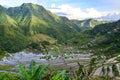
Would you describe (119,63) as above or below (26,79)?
below

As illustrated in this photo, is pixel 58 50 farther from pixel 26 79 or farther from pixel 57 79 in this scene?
pixel 26 79

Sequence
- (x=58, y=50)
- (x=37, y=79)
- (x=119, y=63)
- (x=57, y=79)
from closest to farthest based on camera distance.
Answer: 1. (x=58, y=50)
2. (x=57, y=79)
3. (x=37, y=79)
4. (x=119, y=63)

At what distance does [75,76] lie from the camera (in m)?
11.4

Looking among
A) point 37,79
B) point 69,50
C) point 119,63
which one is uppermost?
point 69,50

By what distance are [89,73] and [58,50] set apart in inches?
54.6

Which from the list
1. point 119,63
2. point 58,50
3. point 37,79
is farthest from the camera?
point 119,63

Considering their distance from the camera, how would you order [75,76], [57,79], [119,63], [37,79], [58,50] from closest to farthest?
1. [58,50]
2. [75,76]
3. [57,79]
4. [37,79]
5. [119,63]

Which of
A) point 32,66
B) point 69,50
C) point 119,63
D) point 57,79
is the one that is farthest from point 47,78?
point 119,63

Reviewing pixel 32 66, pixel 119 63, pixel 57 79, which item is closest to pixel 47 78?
pixel 57 79

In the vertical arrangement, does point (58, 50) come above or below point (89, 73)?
above

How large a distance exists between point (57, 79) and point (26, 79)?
156 cm

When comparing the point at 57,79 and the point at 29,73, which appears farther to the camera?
the point at 29,73

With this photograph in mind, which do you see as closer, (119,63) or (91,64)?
(91,64)

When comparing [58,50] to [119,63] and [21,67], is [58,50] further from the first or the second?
[119,63]
